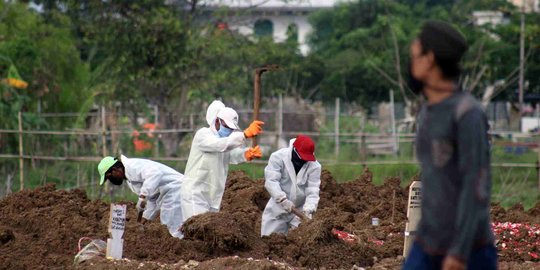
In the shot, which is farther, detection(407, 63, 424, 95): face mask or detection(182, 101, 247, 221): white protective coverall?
detection(182, 101, 247, 221): white protective coverall

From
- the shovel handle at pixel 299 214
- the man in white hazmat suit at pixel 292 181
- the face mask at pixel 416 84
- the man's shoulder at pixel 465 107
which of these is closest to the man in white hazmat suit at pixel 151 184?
the man in white hazmat suit at pixel 292 181

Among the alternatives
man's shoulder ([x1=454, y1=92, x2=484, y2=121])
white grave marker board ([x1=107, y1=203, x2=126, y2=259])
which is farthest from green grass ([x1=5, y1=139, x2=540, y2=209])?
man's shoulder ([x1=454, y1=92, x2=484, y2=121])

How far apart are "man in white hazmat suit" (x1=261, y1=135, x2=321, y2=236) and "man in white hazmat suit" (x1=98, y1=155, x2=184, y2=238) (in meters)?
0.93

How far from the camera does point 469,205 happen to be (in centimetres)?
486

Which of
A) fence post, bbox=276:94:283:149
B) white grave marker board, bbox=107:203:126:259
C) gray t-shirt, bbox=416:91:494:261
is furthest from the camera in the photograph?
fence post, bbox=276:94:283:149

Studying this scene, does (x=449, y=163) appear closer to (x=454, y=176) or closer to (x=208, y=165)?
(x=454, y=176)

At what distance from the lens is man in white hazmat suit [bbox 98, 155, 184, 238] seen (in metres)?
11.3

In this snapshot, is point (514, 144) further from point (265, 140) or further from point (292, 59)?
point (292, 59)

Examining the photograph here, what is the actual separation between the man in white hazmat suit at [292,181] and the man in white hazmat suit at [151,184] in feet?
3.04

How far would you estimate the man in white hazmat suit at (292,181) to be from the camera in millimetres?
11461

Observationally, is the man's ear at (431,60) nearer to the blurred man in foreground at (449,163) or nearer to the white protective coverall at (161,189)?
the blurred man in foreground at (449,163)

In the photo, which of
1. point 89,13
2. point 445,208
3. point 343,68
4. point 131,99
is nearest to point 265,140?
point 131,99

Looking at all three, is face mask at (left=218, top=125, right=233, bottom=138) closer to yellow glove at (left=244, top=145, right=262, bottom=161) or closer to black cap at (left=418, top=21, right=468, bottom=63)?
yellow glove at (left=244, top=145, right=262, bottom=161)

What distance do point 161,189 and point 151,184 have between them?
32 centimetres
